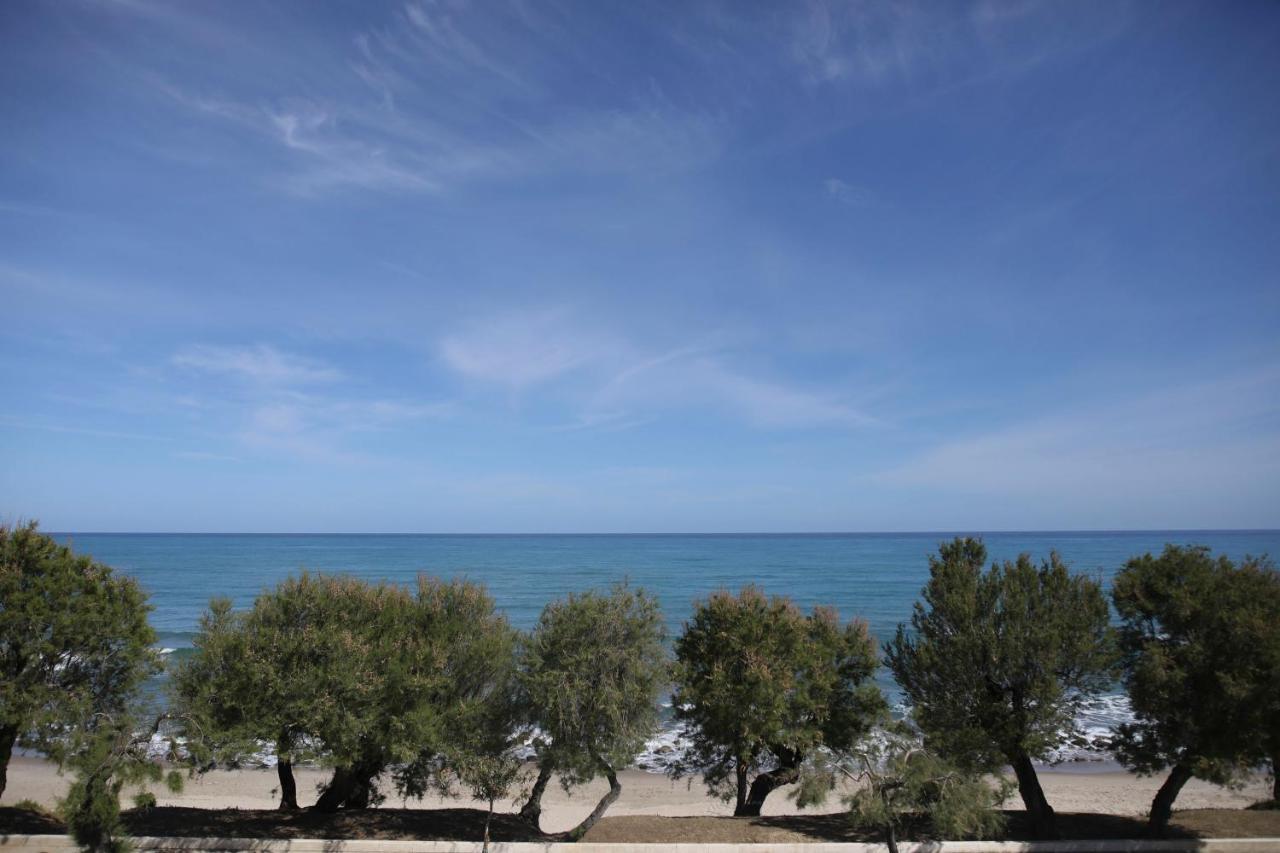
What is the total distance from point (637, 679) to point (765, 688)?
11.7 ft

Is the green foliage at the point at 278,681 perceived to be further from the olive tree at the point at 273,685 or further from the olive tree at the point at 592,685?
the olive tree at the point at 592,685

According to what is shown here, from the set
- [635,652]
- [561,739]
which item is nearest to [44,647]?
[561,739]

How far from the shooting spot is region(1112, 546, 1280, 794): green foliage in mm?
18156

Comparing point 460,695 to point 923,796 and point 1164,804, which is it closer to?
point 923,796

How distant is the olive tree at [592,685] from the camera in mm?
19078

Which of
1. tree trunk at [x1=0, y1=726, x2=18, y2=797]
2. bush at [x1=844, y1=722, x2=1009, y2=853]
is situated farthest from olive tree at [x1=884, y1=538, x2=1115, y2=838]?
tree trunk at [x1=0, y1=726, x2=18, y2=797]

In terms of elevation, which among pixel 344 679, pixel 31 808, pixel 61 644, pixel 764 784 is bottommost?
pixel 764 784

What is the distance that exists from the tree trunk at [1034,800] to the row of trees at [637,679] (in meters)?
→ 0.05

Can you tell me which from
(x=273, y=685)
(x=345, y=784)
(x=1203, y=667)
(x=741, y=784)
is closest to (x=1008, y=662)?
(x=1203, y=667)

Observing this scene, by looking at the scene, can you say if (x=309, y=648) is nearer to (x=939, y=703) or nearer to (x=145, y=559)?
(x=939, y=703)

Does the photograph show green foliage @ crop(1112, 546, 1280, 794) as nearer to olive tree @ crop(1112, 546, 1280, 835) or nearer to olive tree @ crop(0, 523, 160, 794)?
olive tree @ crop(1112, 546, 1280, 835)

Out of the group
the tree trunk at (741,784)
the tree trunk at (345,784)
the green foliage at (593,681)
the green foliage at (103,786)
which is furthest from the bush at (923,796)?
the green foliage at (103,786)

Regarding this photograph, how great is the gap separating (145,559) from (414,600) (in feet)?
565

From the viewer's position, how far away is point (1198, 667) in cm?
1870
